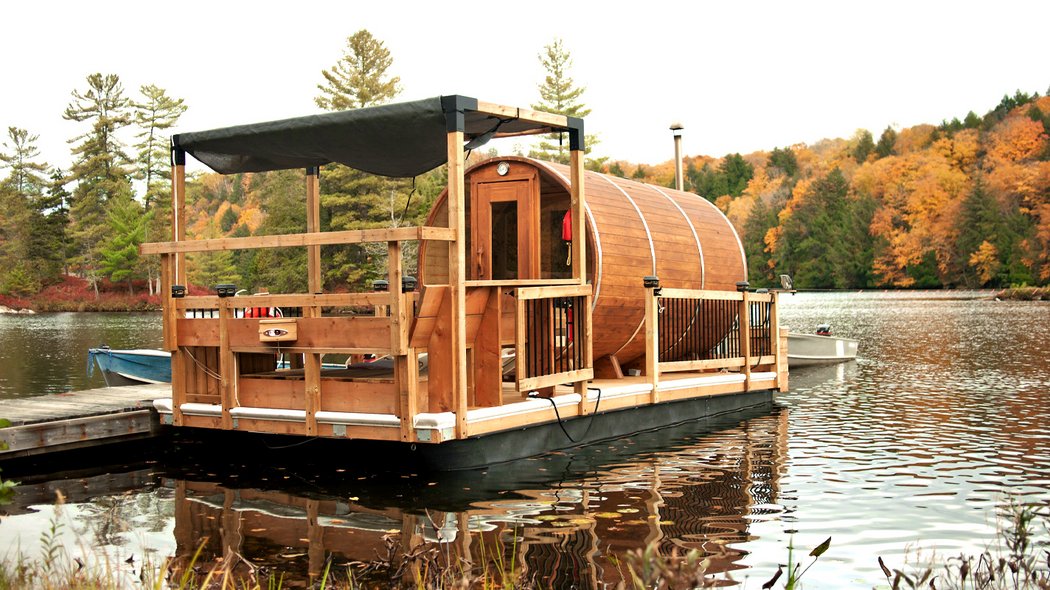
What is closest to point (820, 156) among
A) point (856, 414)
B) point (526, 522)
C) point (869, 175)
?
point (869, 175)

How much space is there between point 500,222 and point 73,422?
5.45 m

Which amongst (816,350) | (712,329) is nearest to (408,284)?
(712,329)

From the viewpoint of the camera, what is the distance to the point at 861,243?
102625 mm

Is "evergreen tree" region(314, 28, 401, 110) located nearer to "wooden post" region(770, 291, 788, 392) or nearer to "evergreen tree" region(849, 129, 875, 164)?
"wooden post" region(770, 291, 788, 392)

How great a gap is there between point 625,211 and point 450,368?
15.4ft

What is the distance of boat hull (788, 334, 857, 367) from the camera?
24.8 meters

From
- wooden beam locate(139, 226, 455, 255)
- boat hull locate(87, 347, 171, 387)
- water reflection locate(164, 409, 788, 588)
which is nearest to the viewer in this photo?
water reflection locate(164, 409, 788, 588)

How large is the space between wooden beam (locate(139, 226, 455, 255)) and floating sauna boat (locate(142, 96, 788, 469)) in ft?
0.10

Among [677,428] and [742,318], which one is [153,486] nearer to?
[677,428]

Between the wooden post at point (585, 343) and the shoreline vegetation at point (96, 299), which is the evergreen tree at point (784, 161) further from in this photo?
the wooden post at point (585, 343)

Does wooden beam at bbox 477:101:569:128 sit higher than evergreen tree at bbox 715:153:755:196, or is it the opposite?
evergreen tree at bbox 715:153:755:196

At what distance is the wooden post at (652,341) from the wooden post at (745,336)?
2.40 m

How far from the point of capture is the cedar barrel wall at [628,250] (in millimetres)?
12836

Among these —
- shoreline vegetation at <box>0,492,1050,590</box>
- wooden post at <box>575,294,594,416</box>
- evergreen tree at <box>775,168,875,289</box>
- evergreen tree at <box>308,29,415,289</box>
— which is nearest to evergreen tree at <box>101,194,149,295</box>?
evergreen tree at <box>308,29,415,289</box>
